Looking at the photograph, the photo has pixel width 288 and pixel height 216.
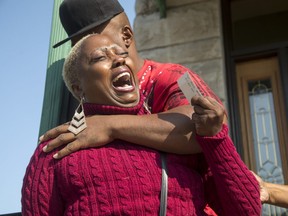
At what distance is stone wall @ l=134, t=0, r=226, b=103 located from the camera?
14.0 feet

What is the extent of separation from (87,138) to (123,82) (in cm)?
28

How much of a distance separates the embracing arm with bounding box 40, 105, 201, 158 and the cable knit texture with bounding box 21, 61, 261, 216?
33 mm

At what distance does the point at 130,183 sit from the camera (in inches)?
56.2

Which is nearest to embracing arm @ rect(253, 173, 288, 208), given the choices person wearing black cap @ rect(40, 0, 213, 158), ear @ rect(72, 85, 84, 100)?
person wearing black cap @ rect(40, 0, 213, 158)

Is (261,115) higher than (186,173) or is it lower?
higher

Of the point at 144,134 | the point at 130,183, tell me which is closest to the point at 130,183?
the point at 130,183

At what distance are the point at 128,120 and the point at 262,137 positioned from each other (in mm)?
2879

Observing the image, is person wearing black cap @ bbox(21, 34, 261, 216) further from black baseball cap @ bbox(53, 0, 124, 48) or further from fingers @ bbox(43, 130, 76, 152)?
black baseball cap @ bbox(53, 0, 124, 48)

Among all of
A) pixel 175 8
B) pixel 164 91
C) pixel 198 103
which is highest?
pixel 175 8

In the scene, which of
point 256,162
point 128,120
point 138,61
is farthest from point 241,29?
point 128,120

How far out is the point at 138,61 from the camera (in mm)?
2057

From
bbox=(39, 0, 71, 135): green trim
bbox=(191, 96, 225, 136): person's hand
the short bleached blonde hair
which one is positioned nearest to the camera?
bbox=(191, 96, 225, 136): person's hand

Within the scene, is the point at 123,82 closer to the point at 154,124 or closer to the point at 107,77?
the point at 107,77

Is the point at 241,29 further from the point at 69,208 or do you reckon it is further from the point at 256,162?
the point at 69,208
